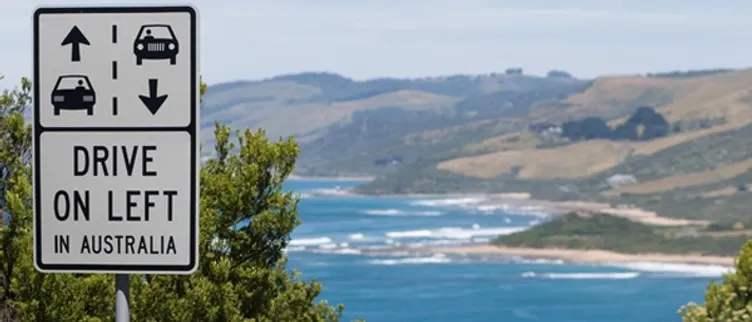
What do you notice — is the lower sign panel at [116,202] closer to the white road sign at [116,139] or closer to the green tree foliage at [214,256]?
the white road sign at [116,139]

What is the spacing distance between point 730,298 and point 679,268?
140 m

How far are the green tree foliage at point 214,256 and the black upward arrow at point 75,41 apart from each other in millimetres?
6858

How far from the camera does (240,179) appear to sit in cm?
1550

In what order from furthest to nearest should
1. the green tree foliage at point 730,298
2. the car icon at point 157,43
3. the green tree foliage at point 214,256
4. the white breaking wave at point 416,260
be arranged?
the white breaking wave at point 416,260
the green tree foliage at point 730,298
the green tree foliage at point 214,256
the car icon at point 157,43

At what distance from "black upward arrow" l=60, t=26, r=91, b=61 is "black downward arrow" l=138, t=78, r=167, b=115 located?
0.29 meters

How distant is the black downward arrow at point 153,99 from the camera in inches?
197

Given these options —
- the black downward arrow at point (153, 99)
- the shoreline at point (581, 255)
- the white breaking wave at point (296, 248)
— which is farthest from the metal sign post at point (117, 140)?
the white breaking wave at point (296, 248)

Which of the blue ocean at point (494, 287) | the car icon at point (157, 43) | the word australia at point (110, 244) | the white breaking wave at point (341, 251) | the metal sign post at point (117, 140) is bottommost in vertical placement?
the blue ocean at point (494, 287)

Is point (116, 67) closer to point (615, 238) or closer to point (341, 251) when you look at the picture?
point (615, 238)

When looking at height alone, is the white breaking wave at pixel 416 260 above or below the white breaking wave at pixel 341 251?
below

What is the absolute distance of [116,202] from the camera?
5.05 metres

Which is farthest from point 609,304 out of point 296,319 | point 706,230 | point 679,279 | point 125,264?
point 125,264

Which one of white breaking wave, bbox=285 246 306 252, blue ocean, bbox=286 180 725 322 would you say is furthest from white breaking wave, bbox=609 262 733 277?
white breaking wave, bbox=285 246 306 252

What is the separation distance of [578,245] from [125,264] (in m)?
173
